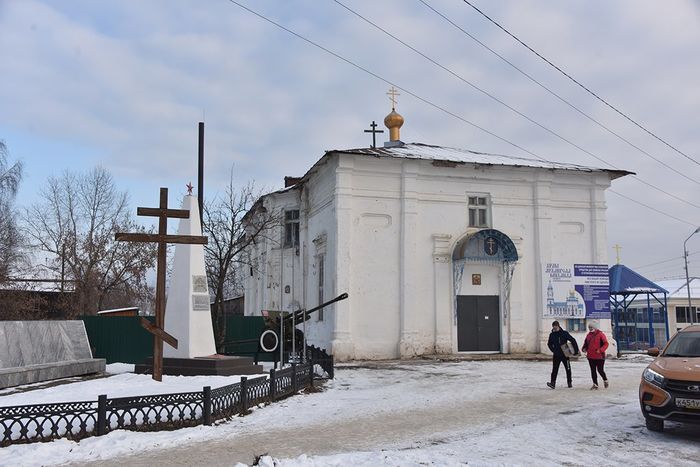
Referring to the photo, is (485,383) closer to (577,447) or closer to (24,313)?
(577,447)

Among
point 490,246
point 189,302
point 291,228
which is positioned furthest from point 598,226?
point 189,302

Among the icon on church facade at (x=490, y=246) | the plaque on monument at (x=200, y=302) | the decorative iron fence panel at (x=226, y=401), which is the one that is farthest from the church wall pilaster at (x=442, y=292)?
the decorative iron fence panel at (x=226, y=401)

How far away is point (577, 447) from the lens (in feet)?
25.0

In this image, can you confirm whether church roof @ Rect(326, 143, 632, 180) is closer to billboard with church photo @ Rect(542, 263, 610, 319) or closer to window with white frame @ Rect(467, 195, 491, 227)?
window with white frame @ Rect(467, 195, 491, 227)

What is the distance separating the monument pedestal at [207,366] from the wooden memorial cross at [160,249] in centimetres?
90

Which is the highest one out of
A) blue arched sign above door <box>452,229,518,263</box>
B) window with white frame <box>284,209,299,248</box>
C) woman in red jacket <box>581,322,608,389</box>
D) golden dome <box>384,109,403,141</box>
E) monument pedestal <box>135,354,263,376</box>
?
golden dome <box>384,109,403,141</box>

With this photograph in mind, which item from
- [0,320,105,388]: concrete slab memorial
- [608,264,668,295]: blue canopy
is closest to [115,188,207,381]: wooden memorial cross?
[0,320,105,388]: concrete slab memorial

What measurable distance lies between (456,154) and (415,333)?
774 centimetres

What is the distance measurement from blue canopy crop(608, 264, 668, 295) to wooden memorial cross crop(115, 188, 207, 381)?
61.6 ft

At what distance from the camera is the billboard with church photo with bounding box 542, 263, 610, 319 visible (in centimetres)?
2234

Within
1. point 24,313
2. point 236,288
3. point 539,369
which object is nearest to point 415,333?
point 539,369

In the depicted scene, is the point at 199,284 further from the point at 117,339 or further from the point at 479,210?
the point at 479,210

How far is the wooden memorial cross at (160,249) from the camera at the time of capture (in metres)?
12.2

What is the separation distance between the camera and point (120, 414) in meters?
8.48
